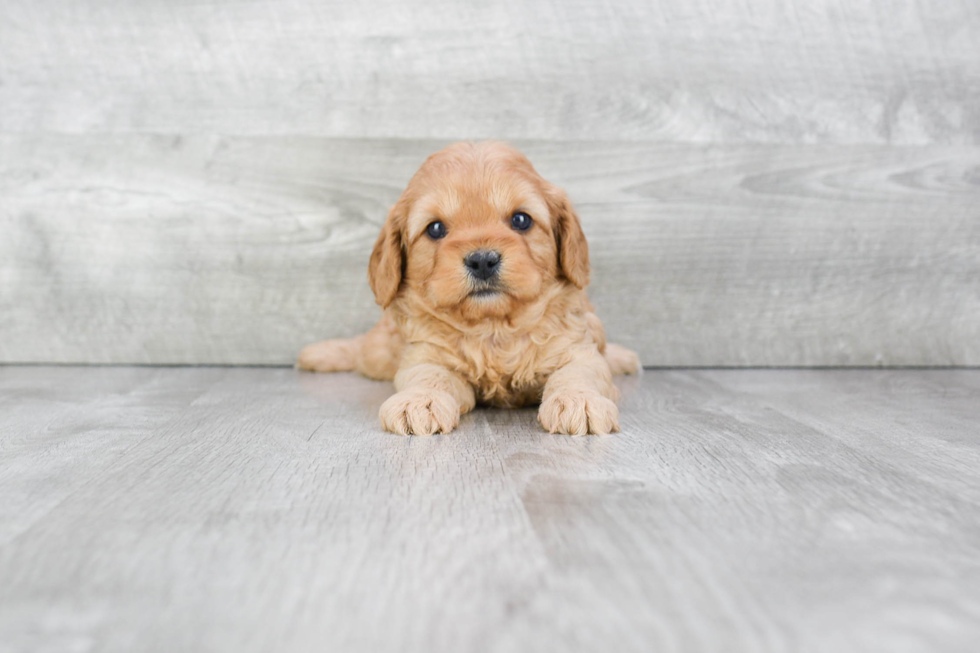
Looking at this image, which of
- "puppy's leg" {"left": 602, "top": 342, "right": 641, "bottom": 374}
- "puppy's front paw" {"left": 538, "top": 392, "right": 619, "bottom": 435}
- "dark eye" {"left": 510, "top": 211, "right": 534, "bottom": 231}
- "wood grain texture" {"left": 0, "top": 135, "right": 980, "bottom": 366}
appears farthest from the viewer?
"wood grain texture" {"left": 0, "top": 135, "right": 980, "bottom": 366}

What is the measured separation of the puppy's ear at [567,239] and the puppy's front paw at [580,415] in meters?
0.49

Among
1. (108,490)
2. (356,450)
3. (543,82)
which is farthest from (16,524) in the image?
(543,82)

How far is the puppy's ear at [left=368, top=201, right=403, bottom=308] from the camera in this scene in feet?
7.73

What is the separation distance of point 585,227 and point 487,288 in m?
1.19

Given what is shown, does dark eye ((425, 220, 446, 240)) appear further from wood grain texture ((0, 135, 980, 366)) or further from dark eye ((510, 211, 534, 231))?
wood grain texture ((0, 135, 980, 366))

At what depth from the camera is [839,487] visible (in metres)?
1.46

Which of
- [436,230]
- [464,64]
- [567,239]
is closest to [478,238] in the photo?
[436,230]

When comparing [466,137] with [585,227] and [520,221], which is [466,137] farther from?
[520,221]

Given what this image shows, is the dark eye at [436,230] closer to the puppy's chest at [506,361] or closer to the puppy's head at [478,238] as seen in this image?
the puppy's head at [478,238]

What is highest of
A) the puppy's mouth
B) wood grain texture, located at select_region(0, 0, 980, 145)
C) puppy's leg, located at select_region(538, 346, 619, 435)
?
wood grain texture, located at select_region(0, 0, 980, 145)

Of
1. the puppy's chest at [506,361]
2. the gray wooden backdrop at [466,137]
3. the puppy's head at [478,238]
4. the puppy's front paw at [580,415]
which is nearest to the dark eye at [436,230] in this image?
the puppy's head at [478,238]

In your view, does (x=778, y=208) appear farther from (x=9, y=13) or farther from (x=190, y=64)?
(x=9, y=13)

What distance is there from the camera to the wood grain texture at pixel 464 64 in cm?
313

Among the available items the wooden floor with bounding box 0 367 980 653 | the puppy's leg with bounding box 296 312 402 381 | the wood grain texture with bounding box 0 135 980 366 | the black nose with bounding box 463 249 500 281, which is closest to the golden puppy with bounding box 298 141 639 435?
the black nose with bounding box 463 249 500 281
